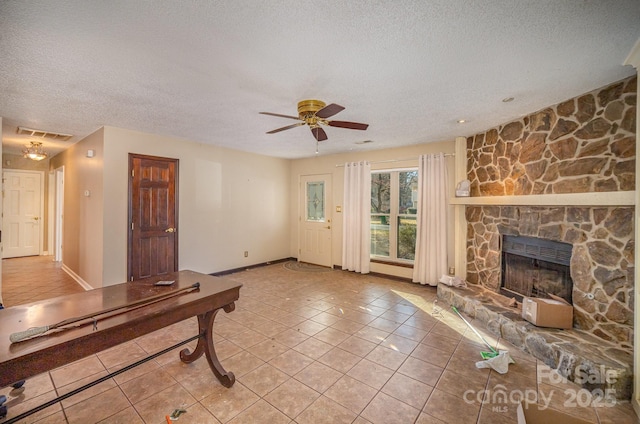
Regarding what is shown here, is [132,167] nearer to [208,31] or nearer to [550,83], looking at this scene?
[208,31]

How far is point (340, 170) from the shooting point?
19.7ft

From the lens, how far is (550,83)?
2.52m

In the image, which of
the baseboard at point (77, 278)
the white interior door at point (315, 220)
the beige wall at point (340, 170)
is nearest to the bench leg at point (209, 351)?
the baseboard at point (77, 278)

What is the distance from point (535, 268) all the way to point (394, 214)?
8.02ft

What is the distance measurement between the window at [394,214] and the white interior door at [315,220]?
1.05 m

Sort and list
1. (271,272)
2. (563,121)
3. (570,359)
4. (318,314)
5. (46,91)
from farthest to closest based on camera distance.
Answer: (271,272) → (318,314) → (563,121) → (46,91) → (570,359)

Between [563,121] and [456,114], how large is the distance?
106cm

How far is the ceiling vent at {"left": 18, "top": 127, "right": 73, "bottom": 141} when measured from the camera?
13.5 feet

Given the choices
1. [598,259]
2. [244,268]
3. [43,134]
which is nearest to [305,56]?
[598,259]

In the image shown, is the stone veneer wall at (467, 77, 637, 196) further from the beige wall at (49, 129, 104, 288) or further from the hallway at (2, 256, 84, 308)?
the hallway at (2, 256, 84, 308)

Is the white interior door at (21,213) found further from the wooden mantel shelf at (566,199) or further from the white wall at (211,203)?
the wooden mantel shelf at (566,199)

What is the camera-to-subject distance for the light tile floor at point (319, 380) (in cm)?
190

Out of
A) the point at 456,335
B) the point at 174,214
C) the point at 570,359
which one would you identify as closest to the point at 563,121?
the point at 570,359

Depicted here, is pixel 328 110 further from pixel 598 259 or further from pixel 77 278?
pixel 77 278
